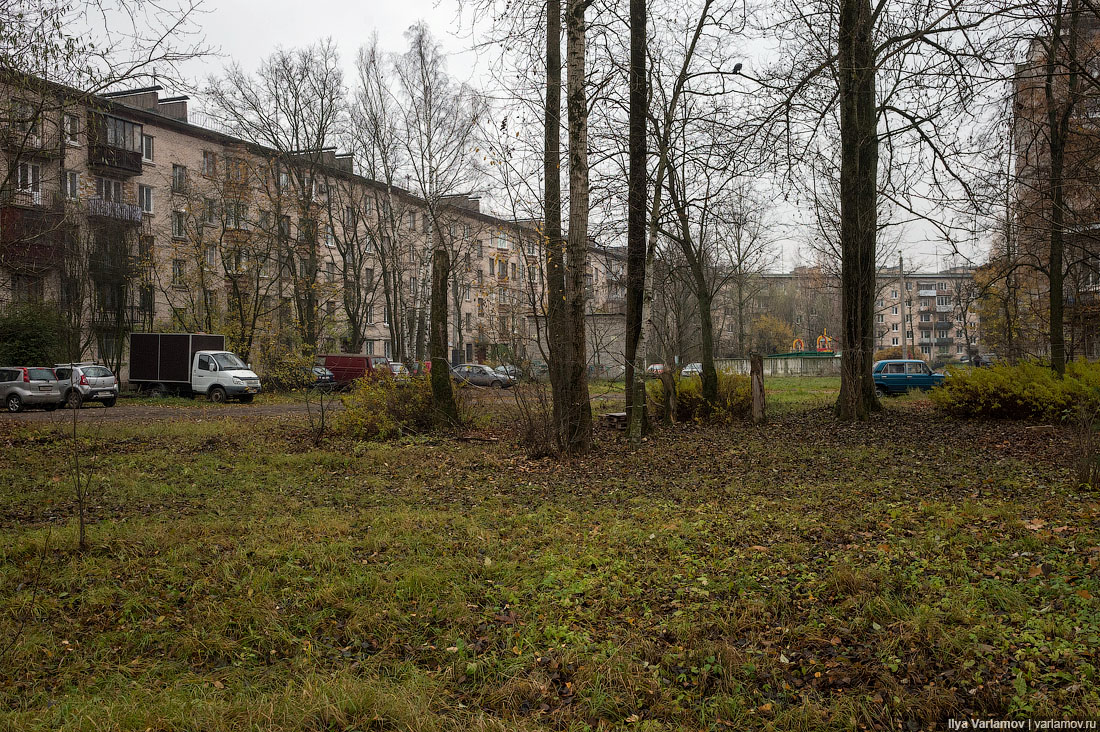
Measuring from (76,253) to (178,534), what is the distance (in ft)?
101

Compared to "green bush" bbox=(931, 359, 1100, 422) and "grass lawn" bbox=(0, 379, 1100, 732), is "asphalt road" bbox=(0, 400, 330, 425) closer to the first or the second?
"grass lawn" bbox=(0, 379, 1100, 732)

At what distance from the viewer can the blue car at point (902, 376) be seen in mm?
29875

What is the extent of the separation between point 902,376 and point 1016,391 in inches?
646

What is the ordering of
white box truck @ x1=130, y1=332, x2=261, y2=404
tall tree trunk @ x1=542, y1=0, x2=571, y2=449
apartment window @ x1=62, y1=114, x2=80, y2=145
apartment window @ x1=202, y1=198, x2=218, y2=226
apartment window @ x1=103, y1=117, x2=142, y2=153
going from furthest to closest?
apartment window @ x1=103, y1=117, x2=142, y2=153 < apartment window @ x1=202, y1=198, x2=218, y2=226 < white box truck @ x1=130, y1=332, x2=261, y2=404 < tall tree trunk @ x1=542, y1=0, x2=571, y2=449 < apartment window @ x1=62, y1=114, x2=80, y2=145

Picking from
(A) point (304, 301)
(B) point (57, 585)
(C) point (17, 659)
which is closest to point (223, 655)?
(C) point (17, 659)

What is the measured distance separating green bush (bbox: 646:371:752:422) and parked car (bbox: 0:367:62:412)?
20.2m

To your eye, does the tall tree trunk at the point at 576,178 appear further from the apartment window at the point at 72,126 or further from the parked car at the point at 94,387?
the parked car at the point at 94,387

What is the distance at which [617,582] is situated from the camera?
5.37 metres

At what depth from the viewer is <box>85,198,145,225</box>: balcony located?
106 ft

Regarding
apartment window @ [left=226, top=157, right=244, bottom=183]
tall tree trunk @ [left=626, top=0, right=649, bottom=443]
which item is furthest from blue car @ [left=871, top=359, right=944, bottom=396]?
apartment window @ [left=226, top=157, right=244, bottom=183]

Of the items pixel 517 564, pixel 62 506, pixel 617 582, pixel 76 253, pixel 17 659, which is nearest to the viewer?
pixel 17 659

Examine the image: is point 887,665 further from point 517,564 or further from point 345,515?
point 345,515

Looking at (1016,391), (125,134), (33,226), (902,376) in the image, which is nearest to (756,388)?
(1016,391)

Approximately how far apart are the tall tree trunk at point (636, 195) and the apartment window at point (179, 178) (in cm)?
2688
